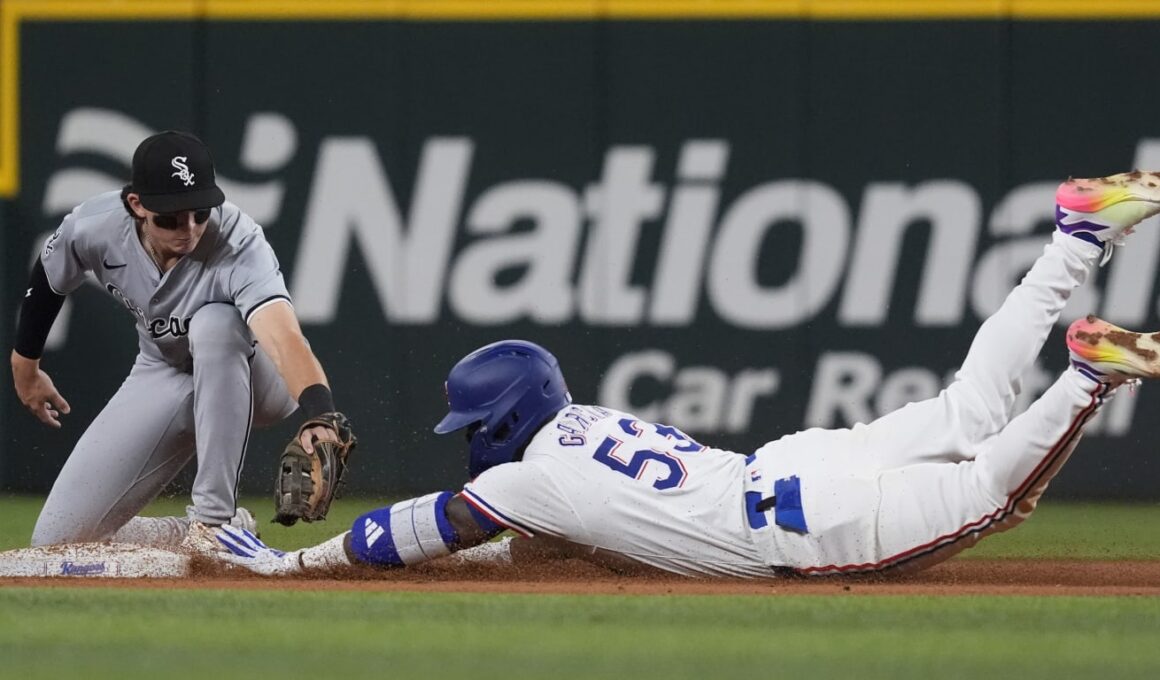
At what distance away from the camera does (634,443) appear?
4.79 metres

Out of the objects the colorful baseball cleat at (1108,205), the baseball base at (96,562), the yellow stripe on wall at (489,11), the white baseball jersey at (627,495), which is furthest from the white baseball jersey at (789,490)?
the yellow stripe on wall at (489,11)

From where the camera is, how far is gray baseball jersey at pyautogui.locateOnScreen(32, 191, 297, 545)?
5.34m

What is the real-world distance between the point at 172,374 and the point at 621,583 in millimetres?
1721

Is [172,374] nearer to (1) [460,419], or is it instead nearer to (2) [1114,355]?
(1) [460,419]

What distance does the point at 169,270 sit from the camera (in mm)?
5445

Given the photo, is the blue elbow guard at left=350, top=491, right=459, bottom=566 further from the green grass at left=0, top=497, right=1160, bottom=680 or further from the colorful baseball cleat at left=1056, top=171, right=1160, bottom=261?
the colorful baseball cleat at left=1056, top=171, right=1160, bottom=261

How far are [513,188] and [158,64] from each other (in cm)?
170

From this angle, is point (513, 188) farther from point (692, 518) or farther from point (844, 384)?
point (692, 518)

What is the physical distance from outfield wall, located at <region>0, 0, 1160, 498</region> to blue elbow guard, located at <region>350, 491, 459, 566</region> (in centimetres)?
356

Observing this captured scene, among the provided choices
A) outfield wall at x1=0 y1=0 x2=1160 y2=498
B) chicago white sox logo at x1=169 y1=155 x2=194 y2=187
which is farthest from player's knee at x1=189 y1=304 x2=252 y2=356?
outfield wall at x1=0 y1=0 x2=1160 y2=498

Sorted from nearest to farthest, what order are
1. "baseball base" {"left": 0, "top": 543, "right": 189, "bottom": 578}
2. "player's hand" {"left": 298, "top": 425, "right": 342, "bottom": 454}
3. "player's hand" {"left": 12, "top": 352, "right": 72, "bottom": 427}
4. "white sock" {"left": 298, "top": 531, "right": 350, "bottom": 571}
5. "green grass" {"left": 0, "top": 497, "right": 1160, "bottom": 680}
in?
"green grass" {"left": 0, "top": 497, "right": 1160, "bottom": 680} → "white sock" {"left": 298, "top": 531, "right": 350, "bottom": 571} → "player's hand" {"left": 298, "top": 425, "right": 342, "bottom": 454} → "baseball base" {"left": 0, "top": 543, "right": 189, "bottom": 578} → "player's hand" {"left": 12, "top": 352, "right": 72, "bottom": 427}

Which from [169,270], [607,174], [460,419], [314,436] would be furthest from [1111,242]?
[607,174]

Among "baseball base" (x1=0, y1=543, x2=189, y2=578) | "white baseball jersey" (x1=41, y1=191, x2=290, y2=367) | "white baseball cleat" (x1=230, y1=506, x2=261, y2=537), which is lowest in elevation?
"white baseball cleat" (x1=230, y1=506, x2=261, y2=537)

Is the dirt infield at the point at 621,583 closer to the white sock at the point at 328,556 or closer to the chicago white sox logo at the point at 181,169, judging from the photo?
the white sock at the point at 328,556
